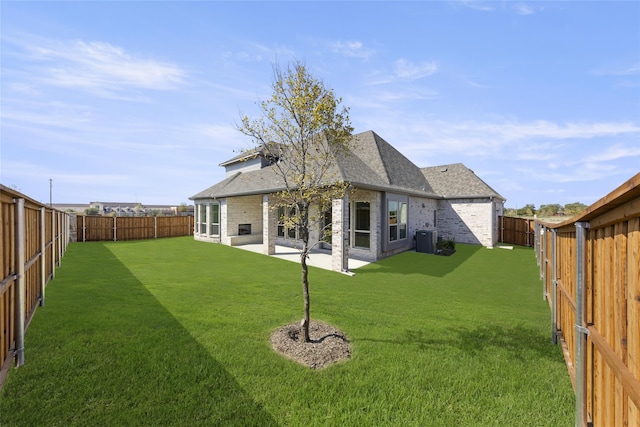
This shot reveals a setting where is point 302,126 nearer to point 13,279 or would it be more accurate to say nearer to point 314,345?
point 314,345

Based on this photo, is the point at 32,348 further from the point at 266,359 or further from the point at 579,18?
the point at 579,18

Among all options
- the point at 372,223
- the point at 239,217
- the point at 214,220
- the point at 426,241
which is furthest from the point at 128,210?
the point at 426,241

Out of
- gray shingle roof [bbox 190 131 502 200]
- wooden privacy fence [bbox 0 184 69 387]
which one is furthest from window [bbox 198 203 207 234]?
wooden privacy fence [bbox 0 184 69 387]

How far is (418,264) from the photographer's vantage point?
11.9 meters

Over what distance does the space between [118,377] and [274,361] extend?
2.10 metres

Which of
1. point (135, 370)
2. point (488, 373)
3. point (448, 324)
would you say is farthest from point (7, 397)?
point (448, 324)

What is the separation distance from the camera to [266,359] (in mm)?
4262

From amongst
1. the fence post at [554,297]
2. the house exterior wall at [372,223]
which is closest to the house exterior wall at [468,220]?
the house exterior wall at [372,223]

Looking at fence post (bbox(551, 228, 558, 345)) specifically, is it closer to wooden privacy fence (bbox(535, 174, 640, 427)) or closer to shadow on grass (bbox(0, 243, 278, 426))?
wooden privacy fence (bbox(535, 174, 640, 427))

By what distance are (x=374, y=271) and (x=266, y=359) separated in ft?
23.1

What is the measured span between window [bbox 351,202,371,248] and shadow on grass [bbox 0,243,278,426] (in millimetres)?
9364

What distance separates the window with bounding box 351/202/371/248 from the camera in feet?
43.8

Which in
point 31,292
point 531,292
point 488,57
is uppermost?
point 488,57

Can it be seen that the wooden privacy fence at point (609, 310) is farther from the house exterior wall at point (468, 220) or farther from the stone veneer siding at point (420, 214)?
the house exterior wall at point (468, 220)
